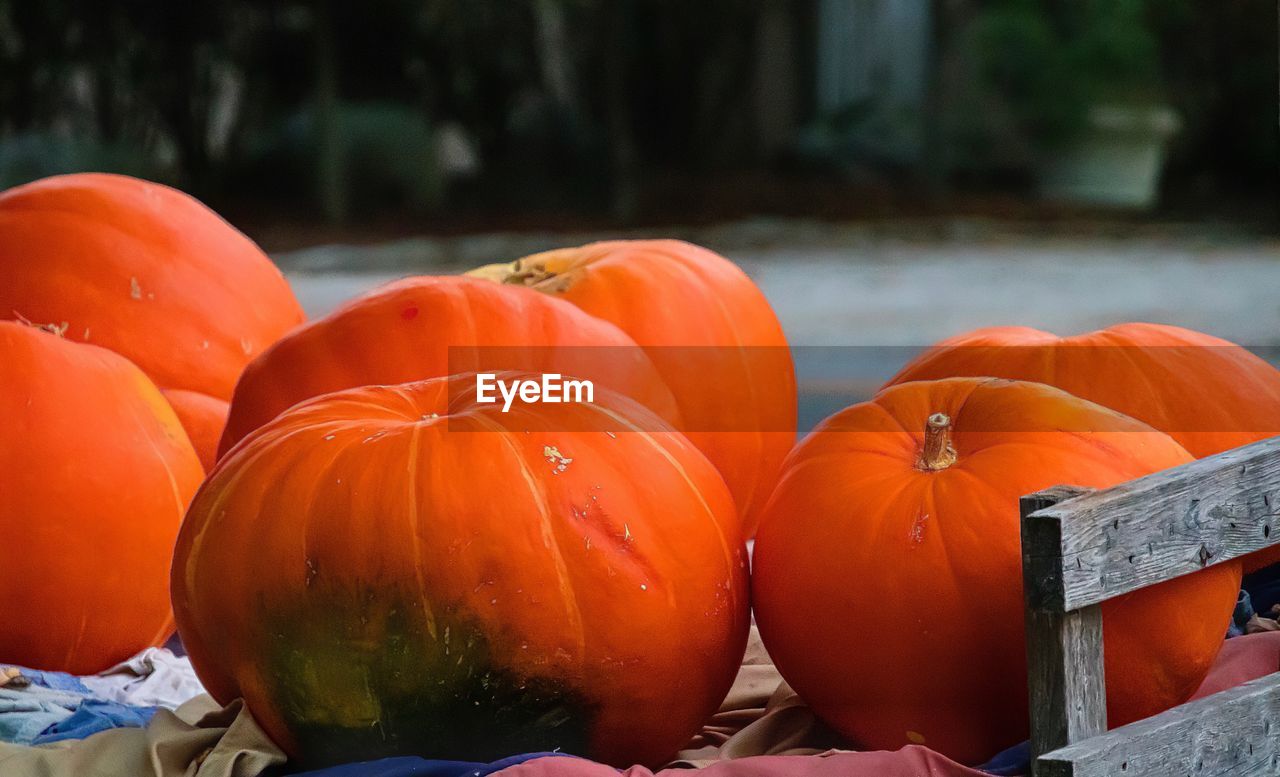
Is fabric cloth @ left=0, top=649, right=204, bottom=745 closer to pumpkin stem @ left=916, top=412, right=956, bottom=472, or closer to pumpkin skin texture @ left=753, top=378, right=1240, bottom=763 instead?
pumpkin skin texture @ left=753, top=378, right=1240, bottom=763

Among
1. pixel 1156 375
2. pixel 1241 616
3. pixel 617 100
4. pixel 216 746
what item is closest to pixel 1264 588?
pixel 1241 616

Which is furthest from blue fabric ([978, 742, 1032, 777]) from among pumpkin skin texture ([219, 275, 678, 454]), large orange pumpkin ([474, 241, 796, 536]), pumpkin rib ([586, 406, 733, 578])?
large orange pumpkin ([474, 241, 796, 536])

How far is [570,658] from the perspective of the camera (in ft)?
4.83

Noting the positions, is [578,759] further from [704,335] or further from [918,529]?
[704,335]

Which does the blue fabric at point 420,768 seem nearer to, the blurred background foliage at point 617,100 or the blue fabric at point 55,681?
the blue fabric at point 55,681

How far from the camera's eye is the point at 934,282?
7.87 meters

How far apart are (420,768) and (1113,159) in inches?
435

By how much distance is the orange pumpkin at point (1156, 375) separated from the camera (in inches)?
75.2

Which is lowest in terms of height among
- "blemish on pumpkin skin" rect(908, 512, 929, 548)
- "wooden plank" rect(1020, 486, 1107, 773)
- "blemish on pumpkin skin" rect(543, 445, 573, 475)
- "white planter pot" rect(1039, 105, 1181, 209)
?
"white planter pot" rect(1039, 105, 1181, 209)

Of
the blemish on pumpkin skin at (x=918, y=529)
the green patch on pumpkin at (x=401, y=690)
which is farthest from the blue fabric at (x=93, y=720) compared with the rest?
the blemish on pumpkin skin at (x=918, y=529)

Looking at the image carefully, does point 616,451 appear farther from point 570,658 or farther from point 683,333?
point 683,333

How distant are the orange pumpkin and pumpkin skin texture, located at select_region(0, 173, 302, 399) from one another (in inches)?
45.3

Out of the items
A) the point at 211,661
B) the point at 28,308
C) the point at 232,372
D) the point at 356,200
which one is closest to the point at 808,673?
the point at 211,661

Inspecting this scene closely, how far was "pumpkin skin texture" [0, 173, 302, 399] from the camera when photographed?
2420mm
